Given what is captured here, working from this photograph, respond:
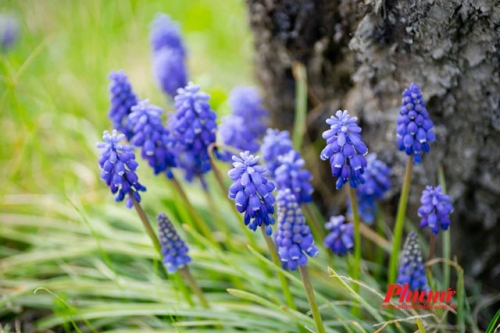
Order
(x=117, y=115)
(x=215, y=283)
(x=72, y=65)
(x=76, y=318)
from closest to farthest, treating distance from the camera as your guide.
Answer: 1. (x=117, y=115)
2. (x=76, y=318)
3. (x=215, y=283)
4. (x=72, y=65)

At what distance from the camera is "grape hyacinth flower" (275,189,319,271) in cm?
233

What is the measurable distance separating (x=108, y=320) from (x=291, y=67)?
7.40 ft

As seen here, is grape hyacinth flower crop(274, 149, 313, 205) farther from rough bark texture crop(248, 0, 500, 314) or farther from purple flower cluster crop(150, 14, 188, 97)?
purple flower cluster crop(150, 14, 188, 97)

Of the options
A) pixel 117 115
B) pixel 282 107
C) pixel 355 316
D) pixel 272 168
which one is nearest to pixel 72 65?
pixel 282 107

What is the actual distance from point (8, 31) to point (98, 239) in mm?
3588

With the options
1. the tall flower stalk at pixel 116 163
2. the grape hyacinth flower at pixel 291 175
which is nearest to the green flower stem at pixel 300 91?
the grape hyacinth flower at pixel 291 175

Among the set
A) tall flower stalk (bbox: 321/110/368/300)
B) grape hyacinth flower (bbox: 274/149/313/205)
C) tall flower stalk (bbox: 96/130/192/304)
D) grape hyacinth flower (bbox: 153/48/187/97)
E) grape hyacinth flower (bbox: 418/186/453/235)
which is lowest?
grape hyacinth flower (bbox: 418/186/453/235)

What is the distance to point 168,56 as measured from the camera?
4.16 metres

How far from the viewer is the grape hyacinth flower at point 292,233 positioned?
7.65ft

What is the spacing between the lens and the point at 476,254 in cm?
365

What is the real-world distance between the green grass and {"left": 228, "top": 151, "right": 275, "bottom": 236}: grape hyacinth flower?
318 mm

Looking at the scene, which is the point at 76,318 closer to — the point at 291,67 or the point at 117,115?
the point at 117,115

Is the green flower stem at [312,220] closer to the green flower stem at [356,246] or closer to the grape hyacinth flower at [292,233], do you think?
the green flower stem at [356,246]

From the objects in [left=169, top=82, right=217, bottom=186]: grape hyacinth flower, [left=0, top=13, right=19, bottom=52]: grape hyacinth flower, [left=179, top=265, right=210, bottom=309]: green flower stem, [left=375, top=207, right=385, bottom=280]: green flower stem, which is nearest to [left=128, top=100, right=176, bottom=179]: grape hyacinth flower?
[left=169, top=82, right=217, bottom=186]: grape hyacinth flower
